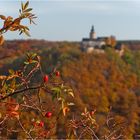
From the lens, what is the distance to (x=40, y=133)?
3.26 metres

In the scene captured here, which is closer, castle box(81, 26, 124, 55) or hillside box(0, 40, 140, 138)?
hillside box(0, 40, 140, 138)

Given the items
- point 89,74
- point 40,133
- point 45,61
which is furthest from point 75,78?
point 40,133

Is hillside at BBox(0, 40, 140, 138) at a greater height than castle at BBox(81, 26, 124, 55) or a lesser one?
lesser

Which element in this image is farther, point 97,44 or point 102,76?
point 97,44

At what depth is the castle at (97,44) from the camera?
239 feet

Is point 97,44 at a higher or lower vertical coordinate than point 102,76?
higher

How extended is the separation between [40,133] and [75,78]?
2510 inches

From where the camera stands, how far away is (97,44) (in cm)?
7531

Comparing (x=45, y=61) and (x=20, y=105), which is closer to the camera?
(x=20, y=105)

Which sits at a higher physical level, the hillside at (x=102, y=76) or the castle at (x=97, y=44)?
the castle at (x=97, y=44)

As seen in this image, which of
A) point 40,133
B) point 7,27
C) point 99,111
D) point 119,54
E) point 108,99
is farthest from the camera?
point 119,54

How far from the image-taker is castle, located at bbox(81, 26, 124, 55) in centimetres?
7288

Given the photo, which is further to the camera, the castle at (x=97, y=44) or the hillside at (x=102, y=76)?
the castle at (x=97, y=44)

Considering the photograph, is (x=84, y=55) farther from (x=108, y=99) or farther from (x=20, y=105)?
(x=20, y=105)
